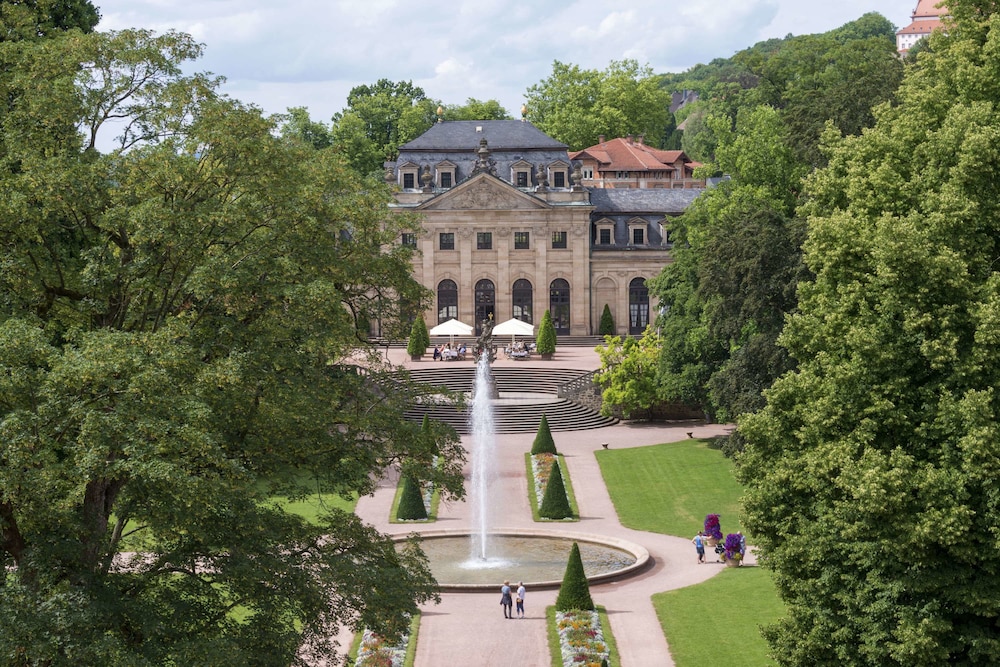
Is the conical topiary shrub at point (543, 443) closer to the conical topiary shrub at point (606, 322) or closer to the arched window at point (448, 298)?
the conical topiary shrub at point (606, 322)

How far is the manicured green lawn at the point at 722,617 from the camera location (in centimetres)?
3306

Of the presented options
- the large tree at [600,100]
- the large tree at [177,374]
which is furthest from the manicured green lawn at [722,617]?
the large tree at [600,100]

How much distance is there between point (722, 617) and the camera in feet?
119

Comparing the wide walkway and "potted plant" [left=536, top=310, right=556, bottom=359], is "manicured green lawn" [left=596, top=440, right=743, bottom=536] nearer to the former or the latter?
the wide walkway

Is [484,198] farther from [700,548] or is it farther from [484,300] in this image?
[700,548]

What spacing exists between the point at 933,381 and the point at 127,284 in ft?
49.4

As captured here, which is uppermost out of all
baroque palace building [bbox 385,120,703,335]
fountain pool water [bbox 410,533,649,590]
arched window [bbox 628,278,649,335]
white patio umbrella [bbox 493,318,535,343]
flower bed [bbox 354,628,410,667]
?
baroque palace building [bbox 385,120,703,335]

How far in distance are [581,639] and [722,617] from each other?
460 cm

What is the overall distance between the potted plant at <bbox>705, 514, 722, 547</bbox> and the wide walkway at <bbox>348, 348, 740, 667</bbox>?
83 centimetres

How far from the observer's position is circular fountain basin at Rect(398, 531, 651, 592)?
134ft

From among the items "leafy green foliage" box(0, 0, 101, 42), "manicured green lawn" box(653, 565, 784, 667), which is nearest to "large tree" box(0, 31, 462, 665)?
"leafy green foliage" box(0, 0, 101, 42)

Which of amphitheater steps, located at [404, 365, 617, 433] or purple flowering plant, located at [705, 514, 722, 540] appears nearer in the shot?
purple flowering plant, located at [705, 514, 722, 540]

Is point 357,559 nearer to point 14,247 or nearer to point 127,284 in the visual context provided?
point 127,284

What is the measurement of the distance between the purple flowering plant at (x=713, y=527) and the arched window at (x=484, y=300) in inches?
1896
